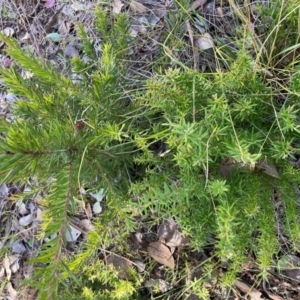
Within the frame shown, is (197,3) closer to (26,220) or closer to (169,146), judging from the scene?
(169,146)

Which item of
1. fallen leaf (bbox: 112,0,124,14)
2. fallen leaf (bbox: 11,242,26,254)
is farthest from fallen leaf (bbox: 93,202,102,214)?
fallen leaf (bbox: 112,0,124,14)

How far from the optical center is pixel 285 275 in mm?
1843

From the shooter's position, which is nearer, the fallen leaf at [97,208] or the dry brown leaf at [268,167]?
the dry brown leaf at [268,167]

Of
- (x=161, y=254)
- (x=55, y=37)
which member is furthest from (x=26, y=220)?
(x=55, y=37)

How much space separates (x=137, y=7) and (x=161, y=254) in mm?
1251

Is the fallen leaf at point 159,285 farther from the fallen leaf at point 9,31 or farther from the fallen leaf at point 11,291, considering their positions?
the fallen leaf at point 9,31

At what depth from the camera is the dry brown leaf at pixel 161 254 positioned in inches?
76.5

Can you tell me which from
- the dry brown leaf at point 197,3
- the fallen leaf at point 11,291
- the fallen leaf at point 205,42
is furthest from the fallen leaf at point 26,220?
the dry brown leaf at point 197,3

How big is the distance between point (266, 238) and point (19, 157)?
3.11 ft

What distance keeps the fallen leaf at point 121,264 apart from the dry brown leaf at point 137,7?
4.11 ft

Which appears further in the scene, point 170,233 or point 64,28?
point 64,28

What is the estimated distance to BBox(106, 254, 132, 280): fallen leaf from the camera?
1.96 m

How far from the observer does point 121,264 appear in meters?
1.99

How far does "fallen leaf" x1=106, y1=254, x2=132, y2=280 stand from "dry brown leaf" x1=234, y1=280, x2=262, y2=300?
0.53 m
